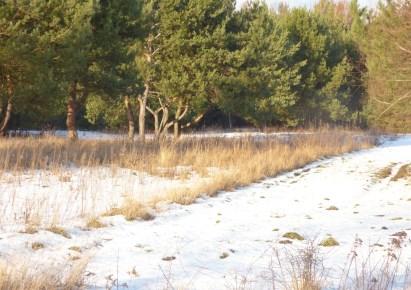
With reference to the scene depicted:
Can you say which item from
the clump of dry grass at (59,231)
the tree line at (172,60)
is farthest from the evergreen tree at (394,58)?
the clump of dry grass at (59,231)

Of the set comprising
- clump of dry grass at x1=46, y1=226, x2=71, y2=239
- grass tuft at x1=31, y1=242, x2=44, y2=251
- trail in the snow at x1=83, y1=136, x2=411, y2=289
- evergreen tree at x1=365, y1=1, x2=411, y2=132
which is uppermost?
evergreen tree at x1=365, y1=1, x2=411, y2=132

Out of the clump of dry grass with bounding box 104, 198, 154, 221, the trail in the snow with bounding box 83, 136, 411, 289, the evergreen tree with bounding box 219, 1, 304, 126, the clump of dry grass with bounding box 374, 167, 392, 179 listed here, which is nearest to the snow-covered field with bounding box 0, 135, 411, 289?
the trail in the snow with bounding box 83, 136, 411, 289

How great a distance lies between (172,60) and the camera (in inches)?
688

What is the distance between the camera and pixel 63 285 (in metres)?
2.92

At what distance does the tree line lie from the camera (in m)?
10.4

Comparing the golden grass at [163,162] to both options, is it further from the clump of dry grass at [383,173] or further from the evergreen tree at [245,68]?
the evergreen tree at [245,68]

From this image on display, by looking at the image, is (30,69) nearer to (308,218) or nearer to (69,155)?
(69,155)

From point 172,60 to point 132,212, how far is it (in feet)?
42.5

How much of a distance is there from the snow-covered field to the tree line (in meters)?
3.47

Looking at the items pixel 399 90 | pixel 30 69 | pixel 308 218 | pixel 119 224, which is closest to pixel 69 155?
pixel 30 69

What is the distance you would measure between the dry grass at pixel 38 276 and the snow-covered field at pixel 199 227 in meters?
0.18

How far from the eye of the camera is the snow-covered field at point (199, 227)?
3514 mm

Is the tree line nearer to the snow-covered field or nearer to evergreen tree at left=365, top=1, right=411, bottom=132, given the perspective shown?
evergreen tree at left=365, top=1, right=411, bottom=132

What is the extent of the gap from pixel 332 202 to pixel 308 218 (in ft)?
4.57
